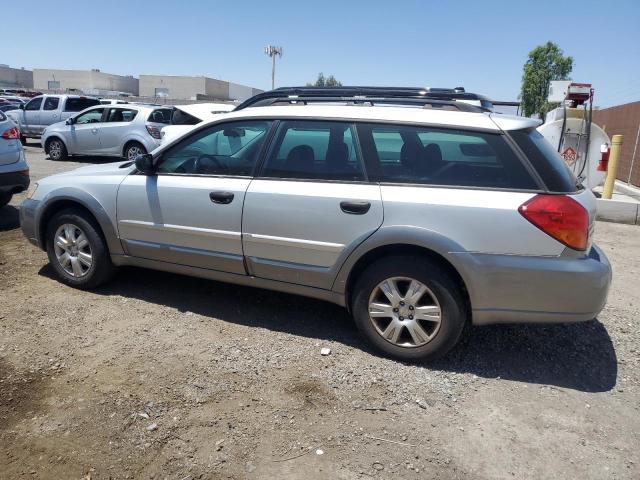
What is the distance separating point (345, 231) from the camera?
3494 mm

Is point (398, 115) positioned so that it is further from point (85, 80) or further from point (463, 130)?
point (85, 80)

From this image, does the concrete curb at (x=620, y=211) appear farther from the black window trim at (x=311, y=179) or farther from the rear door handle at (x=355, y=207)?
the rear door handle at (x=355, y=207)

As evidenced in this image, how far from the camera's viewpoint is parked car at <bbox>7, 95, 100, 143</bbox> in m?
17.0

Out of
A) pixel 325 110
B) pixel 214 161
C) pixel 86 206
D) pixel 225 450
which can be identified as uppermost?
pixel 325 110

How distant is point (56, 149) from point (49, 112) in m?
3.99

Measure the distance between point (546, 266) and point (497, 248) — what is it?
1.01 feet

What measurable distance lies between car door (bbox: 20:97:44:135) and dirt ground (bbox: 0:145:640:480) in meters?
15.0

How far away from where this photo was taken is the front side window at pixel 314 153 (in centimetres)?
363

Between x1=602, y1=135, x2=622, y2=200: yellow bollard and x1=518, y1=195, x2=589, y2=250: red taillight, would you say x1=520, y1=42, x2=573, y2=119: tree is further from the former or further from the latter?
x1=518, y1=195, x2=589, y2=250: red taillight

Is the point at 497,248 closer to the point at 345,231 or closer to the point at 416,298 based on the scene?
the point at 416,298

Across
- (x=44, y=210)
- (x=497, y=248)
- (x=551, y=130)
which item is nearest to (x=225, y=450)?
(x=497, y=248)

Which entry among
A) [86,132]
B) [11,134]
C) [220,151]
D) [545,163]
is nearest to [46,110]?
[86,132]

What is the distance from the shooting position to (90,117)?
45.2ft

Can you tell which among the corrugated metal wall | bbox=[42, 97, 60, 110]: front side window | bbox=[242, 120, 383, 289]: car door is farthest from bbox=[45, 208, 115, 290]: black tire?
bbox=[42, 97, 60, 110]: front side window
